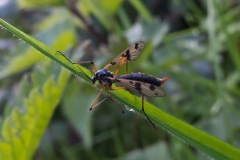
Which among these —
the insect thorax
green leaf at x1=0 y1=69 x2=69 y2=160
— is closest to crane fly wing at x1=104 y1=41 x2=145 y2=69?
the insect thorax

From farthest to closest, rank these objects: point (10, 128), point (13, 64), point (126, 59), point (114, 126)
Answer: point (114, 126)
point (13, 64)
point (126, 59)
point (10, 128)

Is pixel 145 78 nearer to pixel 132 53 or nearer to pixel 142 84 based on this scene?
pixel 142 84

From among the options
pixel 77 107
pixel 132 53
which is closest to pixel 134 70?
pixel 77 107

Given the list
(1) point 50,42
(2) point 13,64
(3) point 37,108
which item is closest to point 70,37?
(1) point 50,42

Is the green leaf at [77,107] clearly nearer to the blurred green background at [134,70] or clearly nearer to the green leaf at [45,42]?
the blurred green background at [134,70]

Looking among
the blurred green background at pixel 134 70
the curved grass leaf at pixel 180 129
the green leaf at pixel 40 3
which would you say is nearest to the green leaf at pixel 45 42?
the blurred green background at pixel 134 70

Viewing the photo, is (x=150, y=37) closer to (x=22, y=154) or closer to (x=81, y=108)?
(x=81, y=108)
